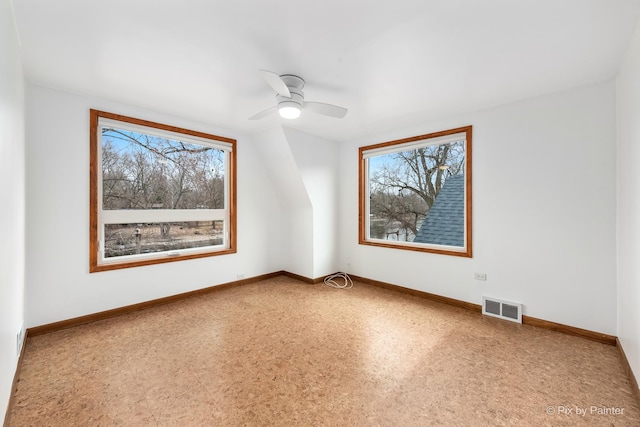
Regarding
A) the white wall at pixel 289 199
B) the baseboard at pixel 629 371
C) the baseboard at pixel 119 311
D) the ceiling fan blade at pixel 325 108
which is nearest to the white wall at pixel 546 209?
the baseboard at pixel 629 371

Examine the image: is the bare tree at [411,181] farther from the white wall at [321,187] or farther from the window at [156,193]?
the window at [156,193]

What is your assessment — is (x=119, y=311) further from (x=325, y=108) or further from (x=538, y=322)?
(x=538, y=322)

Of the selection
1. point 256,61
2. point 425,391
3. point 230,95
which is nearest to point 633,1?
point 256,61

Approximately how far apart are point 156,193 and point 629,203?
464cm

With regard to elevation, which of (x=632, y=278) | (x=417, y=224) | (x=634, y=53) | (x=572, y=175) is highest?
(x=634, y=53)

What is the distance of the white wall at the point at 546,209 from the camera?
Result: 2562 millimetres

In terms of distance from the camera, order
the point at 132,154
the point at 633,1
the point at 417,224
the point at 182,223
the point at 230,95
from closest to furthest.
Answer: the point at 633,1 < the point at 230,95 < the point at 132,154 < the point at 182,223 < the point at 417,224

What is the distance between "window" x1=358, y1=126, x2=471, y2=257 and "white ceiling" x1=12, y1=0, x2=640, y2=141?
0.81 meters

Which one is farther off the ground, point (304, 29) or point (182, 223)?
point (304, 29)

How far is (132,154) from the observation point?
337 centimetres

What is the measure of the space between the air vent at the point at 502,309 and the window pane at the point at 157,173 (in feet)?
12.2

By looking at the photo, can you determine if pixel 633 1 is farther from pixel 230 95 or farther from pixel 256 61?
pixel 230 95

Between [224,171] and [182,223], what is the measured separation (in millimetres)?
983

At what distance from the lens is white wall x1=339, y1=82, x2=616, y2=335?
8.41 feet
